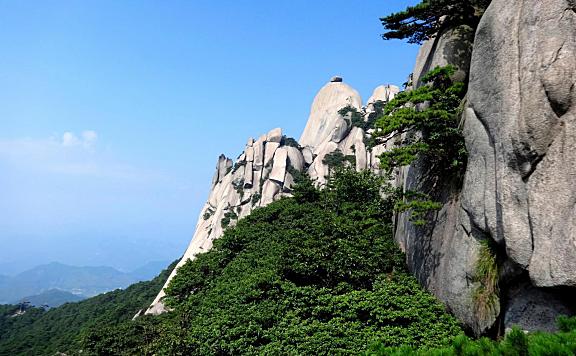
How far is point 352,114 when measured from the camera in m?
53.4

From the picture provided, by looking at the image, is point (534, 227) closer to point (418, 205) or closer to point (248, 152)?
point (418, 205)

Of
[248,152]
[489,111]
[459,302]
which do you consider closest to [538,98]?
[489,111]

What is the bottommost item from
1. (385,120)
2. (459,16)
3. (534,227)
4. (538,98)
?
(534,227)

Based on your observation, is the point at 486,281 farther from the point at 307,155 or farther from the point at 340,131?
the point at 307,155

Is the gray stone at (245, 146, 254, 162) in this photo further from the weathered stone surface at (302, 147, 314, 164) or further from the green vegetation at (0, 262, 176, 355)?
the green vegetation at (0, 262, 176, 355)

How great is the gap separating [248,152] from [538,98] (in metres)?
45.7

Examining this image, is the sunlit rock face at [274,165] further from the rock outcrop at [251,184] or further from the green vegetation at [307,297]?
the green vegetation at [307,297]

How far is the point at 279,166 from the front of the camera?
49875mm

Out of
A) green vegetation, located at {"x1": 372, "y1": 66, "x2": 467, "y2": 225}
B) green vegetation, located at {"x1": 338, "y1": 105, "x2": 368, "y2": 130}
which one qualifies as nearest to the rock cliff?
green vegetation, located at {"x1": 372, "y1": 66, "x2": 467, "y2": 225}

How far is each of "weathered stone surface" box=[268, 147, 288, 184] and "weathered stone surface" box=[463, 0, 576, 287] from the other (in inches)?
1527

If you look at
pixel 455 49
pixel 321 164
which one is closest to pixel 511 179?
pixel 455 49

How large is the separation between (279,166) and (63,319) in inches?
1470

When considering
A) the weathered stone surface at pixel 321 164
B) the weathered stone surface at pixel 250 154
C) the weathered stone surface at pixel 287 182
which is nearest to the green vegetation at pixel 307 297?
the weathered stone surface at pixel 321 164

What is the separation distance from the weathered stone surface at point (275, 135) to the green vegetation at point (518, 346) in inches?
1908
